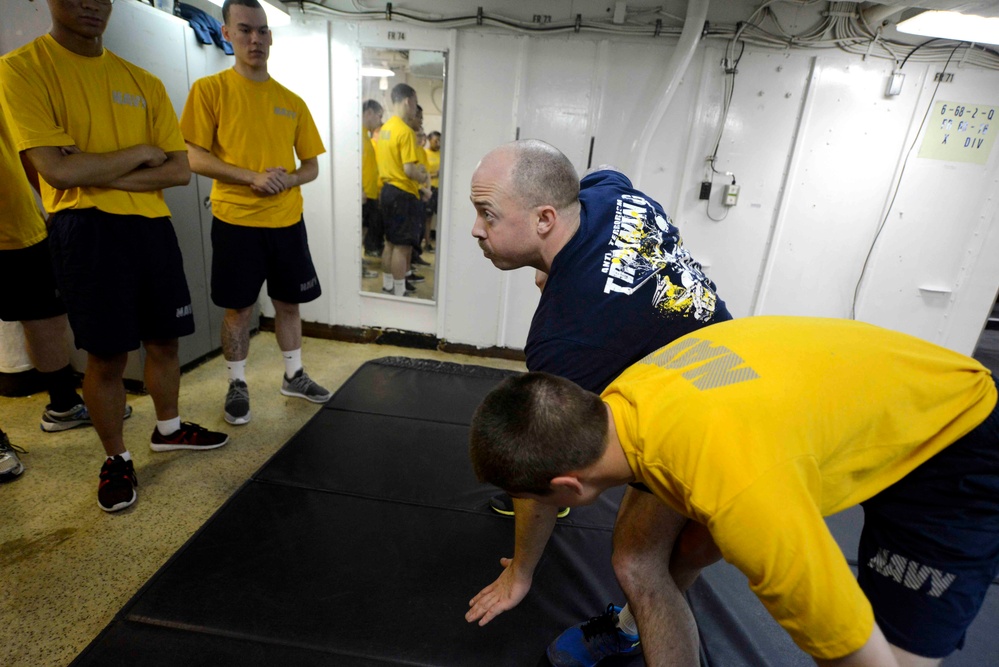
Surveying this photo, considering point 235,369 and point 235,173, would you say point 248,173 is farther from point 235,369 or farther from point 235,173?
point 235,369

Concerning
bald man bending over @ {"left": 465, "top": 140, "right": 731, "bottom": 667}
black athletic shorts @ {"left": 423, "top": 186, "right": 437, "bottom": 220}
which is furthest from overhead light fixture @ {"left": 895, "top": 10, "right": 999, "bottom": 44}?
black athletic shorts @ {"left": 423, "top": 186, "right": 437, "bottom": 220}

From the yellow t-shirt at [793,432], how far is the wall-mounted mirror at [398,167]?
8.20ft

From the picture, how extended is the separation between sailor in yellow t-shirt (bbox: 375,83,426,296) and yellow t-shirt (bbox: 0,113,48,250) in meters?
1.67

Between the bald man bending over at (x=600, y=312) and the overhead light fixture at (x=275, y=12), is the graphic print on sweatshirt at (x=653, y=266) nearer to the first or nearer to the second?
the bald man bending over at (x=600, y=312)

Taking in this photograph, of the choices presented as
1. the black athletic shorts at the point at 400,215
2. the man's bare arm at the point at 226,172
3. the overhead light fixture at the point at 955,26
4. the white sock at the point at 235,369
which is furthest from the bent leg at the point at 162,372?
the overhead light fixture at the point at 955,26

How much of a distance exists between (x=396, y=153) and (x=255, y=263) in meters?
1.22

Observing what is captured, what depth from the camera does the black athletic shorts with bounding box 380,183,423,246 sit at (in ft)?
10.4

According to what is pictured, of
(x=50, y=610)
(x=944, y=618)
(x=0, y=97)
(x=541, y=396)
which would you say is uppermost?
(x=0, y=97)

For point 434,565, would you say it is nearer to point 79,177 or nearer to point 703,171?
point 79,177

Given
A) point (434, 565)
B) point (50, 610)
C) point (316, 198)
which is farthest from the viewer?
point (316, 198)

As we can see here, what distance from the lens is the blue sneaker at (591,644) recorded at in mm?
1199

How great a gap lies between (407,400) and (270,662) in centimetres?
137

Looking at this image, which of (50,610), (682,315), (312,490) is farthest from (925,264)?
(50,610)

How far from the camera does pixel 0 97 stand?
1521 millimetres
